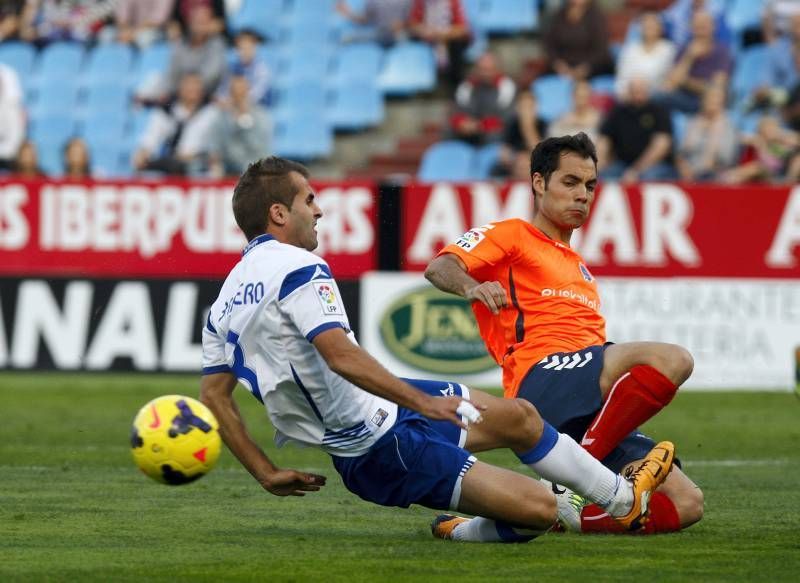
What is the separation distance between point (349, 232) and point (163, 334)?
2.10 m

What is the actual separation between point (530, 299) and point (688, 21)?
1158cm

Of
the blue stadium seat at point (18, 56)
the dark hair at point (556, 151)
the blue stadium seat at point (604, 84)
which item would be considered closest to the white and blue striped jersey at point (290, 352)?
the dark hair at point (556, 151)

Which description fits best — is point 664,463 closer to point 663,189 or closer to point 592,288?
point 592,288

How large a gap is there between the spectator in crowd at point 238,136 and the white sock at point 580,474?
12314 millimetres

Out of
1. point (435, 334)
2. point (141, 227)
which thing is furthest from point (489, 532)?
point (141, 227)

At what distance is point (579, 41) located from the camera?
19297mm

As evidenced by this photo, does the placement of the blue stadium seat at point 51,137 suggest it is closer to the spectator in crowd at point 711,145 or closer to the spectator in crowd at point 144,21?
the spectator in crowd at point 144,21

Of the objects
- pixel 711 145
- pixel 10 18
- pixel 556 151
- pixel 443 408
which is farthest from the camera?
pixel 10 18

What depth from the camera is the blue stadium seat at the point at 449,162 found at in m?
18.9

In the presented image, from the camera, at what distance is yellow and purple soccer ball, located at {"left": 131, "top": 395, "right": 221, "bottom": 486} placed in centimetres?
675

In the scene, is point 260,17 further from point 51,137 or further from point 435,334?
point 435,334

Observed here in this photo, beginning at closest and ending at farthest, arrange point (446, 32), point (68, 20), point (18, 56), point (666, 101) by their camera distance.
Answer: point (666, 101), point (446, 32), point (18, 56), point (68, 20)

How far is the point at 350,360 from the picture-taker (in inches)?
249

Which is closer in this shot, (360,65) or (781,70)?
(781,70)
